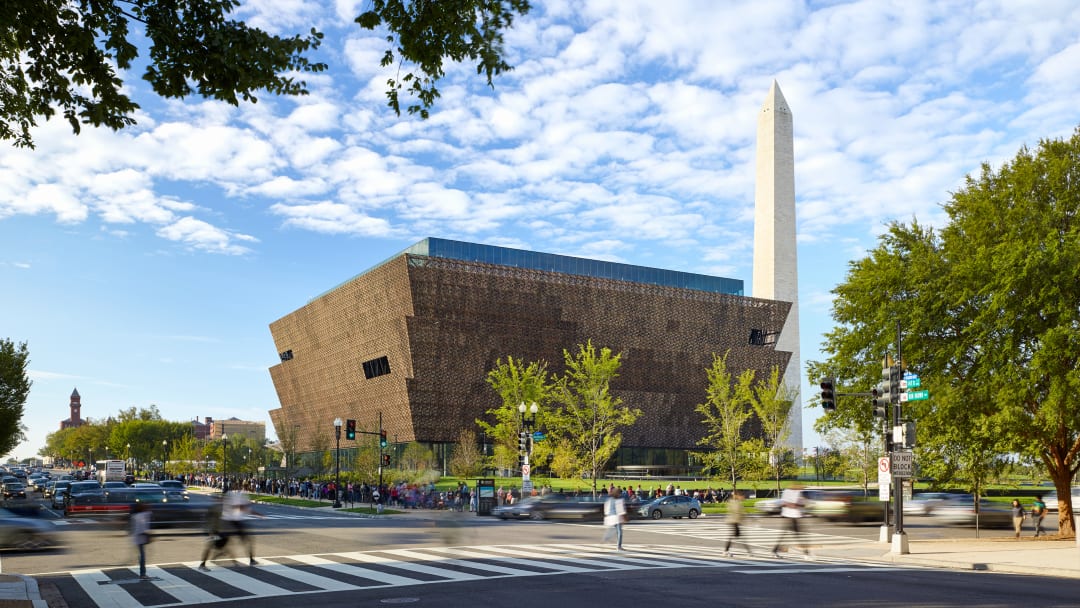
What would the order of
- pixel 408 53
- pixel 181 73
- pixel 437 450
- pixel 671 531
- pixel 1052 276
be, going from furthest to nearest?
1. pixel 437 450
2. pixel 671 531
3. pixel 1052 276
4. pixel 408 53
5. pixel 181 73

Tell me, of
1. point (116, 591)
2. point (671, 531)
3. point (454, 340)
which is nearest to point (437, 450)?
point (454, 340)

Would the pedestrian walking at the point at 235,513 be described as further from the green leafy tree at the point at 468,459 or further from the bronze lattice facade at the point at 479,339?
the bronze lattice facade at the point at 479,339

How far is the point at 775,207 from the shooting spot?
110 metres

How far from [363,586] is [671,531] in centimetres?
2043

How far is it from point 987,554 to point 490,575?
1481 cm

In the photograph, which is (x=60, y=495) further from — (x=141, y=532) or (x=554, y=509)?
(x=141, y=532)

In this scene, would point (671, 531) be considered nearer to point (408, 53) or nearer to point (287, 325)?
point (408, 53)

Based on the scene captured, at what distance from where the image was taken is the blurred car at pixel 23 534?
25.6 metres

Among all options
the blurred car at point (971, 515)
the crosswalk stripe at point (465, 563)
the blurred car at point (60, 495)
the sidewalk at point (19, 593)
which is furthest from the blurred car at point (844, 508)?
the blurred car at point (60, 495)

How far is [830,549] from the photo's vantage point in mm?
26906

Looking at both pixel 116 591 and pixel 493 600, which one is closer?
pixel 493 600

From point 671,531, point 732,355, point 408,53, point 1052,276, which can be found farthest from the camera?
point 732,355

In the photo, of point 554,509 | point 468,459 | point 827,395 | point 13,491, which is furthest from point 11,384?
point 827,395

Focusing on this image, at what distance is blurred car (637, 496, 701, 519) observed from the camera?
43594 millimetres
